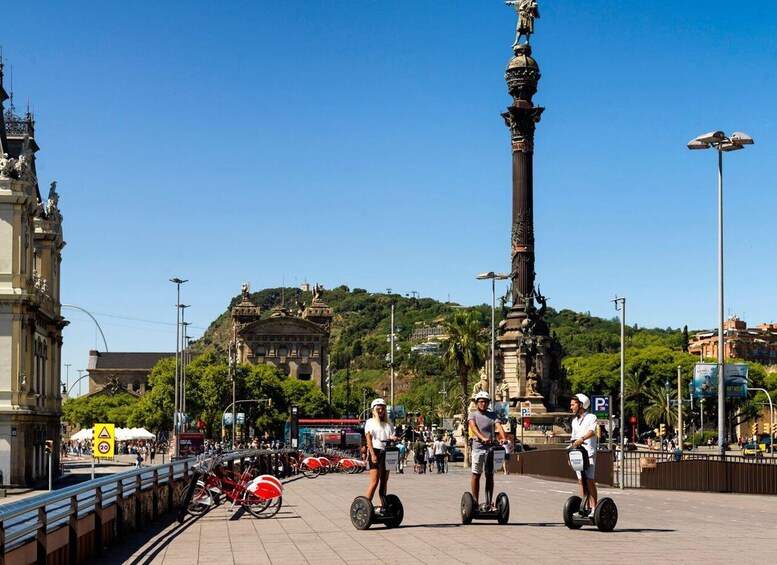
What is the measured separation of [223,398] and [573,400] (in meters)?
107

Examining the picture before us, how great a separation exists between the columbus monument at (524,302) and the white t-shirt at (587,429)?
56.3 metres

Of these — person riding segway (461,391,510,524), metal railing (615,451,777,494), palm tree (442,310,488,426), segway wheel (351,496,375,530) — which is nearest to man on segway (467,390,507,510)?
person riding segway (461,391,510,524)

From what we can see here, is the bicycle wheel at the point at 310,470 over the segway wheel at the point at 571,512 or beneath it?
beneath

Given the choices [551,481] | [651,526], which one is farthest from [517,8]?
[651,526]

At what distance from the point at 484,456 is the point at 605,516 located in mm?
1781

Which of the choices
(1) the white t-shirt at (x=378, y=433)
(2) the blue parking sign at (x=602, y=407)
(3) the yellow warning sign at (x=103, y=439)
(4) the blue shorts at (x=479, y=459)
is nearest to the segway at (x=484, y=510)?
(4) the blue shorts at (x=479, y=459)

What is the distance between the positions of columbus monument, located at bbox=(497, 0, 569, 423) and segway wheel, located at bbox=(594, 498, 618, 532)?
56266mm

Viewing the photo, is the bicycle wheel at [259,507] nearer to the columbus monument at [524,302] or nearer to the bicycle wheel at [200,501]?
the bicycle wheel at [200,501]

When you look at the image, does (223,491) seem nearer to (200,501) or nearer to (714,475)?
(200,501)

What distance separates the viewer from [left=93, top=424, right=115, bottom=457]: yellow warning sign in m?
39.9

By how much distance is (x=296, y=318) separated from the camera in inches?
7854

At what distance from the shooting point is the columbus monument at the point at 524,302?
73.8 meters

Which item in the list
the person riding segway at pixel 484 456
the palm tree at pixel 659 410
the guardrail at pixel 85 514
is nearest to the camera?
the guardrail at pixel 85 514

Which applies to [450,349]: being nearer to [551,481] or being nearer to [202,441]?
[202,441]
